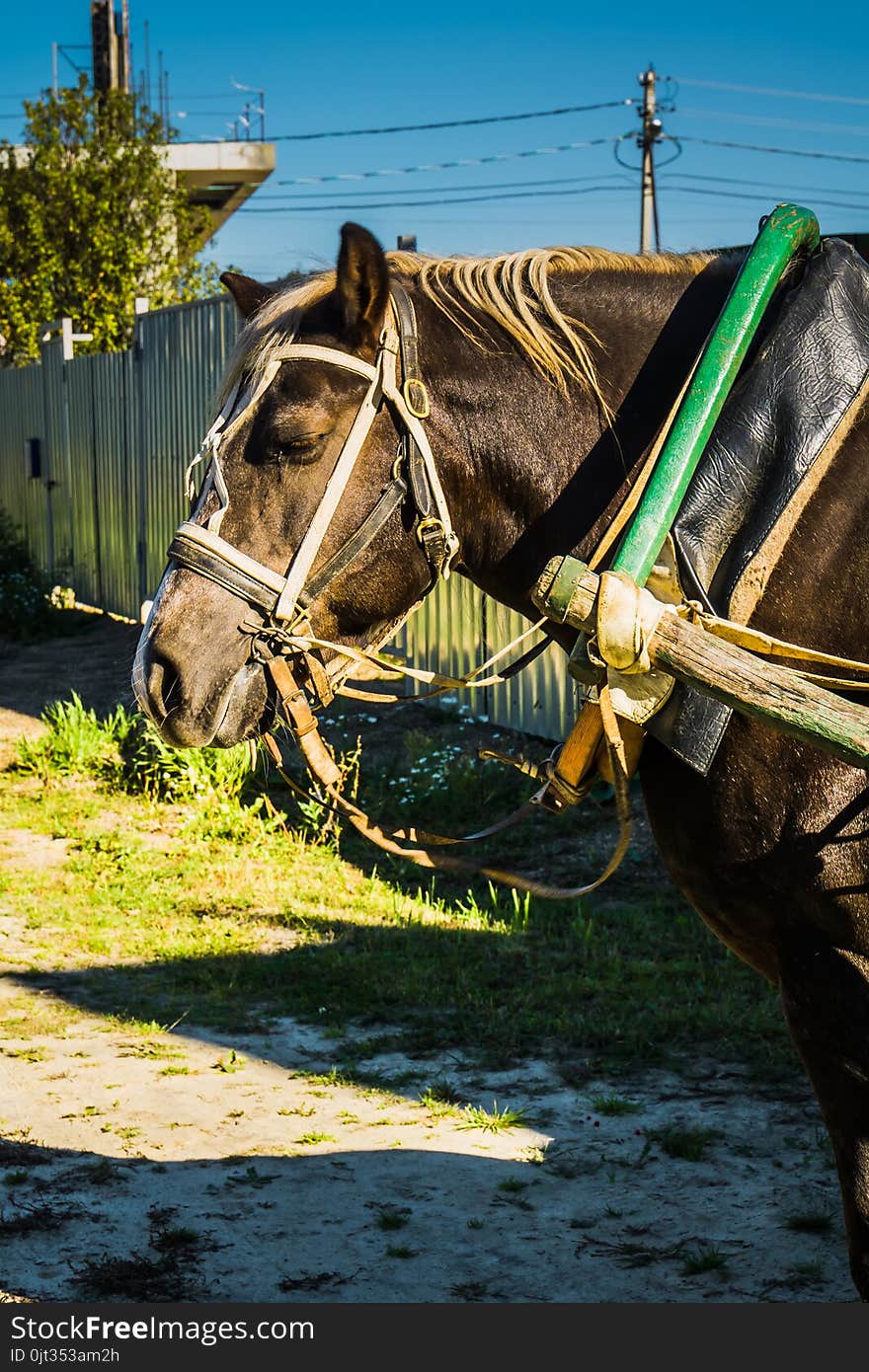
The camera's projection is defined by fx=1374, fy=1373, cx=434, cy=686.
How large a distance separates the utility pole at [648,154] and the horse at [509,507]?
89.3 ft

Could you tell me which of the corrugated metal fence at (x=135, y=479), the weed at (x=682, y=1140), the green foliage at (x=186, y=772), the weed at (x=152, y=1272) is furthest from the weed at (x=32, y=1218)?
the corrugated metal fence at (x=135, y=479)

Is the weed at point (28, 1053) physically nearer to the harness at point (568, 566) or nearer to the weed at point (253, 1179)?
the weed at point (253, 1179)

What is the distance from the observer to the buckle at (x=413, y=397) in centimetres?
231

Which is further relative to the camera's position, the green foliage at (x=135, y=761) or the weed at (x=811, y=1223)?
the green foliage at (x=135, y=761)

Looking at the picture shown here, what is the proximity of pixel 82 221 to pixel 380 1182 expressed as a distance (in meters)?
18.4

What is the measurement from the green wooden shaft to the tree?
59.3 ft

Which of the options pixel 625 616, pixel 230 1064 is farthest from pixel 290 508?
pixel 230 1064

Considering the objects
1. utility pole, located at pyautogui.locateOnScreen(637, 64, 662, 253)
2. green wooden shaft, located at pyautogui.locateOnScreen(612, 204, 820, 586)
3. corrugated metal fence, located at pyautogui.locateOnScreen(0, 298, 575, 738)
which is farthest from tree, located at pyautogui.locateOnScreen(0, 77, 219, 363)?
green wooden shaft, located at pyautogui.locateOnScreen(612, 204, 820, 586)

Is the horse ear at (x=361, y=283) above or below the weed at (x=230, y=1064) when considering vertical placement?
above

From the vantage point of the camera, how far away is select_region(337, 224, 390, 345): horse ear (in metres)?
2.23

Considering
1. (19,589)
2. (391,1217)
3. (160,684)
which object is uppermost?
(160,684)

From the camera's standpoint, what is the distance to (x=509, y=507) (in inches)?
95.0

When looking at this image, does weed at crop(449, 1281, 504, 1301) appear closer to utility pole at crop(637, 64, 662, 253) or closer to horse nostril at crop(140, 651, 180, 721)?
horse nostril at crop(140, 651, 180, 721)

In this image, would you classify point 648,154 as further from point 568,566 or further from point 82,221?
point 568,566
